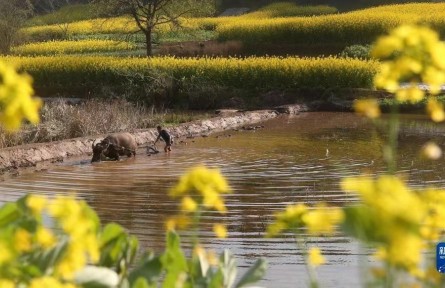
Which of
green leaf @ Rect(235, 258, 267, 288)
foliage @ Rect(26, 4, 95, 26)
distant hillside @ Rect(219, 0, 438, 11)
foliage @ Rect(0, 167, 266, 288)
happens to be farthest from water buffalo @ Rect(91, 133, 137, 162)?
foliage @ Rect(26, 4, 95, 26)

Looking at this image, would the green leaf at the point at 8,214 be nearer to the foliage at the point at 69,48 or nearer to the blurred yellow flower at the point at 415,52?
the blurred yellow flower at the point at 415,52

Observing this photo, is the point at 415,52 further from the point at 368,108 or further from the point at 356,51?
the point at 356,51

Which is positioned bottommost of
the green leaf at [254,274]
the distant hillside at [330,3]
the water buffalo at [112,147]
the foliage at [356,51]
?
the foliage at [356,51]

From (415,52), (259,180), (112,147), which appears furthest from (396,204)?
(112,147)

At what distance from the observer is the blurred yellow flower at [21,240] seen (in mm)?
1573

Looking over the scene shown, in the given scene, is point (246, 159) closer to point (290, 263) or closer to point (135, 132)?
point (135, 132)

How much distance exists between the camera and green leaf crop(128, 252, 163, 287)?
1795 millimetres

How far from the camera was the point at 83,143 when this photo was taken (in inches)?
566

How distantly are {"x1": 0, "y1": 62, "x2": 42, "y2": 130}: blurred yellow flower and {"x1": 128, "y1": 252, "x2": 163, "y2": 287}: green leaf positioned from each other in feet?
1.62

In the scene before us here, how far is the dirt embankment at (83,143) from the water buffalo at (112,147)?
0.59 meters

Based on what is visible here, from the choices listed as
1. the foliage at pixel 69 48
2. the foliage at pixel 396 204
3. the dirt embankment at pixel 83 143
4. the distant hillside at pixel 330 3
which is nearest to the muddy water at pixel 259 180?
the dirt embankment at pixel 83 143

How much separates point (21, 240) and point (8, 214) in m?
0.16

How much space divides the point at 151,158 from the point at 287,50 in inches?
762

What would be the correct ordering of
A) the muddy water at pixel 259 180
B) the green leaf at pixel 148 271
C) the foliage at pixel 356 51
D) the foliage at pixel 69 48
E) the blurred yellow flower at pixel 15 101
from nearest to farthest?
the blurred yellow flower at pixel 15 101, the green leaf at pixel 148 271, the muddy water at pixel 259 180, the foliage at pixel 356 51, the foliage at pixel 69 48
